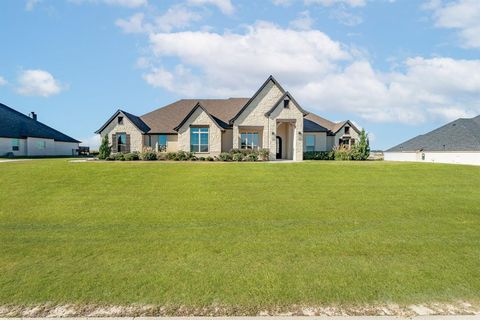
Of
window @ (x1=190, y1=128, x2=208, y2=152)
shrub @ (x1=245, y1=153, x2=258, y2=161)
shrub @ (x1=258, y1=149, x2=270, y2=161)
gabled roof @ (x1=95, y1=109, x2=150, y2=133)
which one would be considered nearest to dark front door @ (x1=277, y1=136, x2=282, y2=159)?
shrub @ (x1=258, y1=149, x2=270, y2=161)

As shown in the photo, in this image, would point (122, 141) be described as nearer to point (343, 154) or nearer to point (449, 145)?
point (343, 154)

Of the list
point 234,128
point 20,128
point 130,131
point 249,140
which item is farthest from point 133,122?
point 20,128

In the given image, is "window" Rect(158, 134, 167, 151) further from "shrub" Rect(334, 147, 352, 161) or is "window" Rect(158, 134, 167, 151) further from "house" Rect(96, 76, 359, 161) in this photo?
"shrub" Rect(334, 147, 352, 161)

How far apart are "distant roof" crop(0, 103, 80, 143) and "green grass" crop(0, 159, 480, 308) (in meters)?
30.9

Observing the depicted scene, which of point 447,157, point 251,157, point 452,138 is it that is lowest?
point 447,157

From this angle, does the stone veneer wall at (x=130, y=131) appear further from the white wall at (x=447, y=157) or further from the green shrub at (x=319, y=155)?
the white wall at (x=447, y=157)

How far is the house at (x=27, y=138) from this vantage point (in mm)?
40688

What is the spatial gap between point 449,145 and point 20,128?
60444mm

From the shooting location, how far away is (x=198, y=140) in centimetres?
3061

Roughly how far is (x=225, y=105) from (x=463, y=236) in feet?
101

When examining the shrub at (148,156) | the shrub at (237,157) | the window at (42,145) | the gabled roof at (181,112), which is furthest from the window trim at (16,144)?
the shrub at (237,157)

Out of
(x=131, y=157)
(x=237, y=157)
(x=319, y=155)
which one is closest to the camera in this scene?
(x=237, y=157)

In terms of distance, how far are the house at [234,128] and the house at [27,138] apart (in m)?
17.4

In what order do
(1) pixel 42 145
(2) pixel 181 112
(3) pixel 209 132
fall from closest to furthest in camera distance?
(3) pixel 209 132 → (2) pixel 181 112 → (1) pixel 42 145
